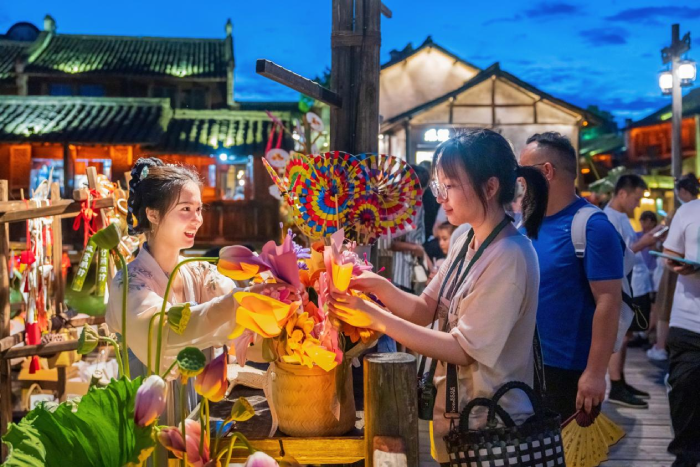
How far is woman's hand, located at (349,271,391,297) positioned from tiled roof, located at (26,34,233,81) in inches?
730

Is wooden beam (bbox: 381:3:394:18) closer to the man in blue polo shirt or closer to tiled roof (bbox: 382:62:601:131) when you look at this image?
the man in blue polo shirt

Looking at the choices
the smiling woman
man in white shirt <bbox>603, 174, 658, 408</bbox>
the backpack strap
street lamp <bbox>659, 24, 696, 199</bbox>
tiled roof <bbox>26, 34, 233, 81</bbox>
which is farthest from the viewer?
tiled roof <bbox>26, 34, 233, 81</bbox>

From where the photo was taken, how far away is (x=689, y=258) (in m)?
3.97

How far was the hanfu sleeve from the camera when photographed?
6.14ft

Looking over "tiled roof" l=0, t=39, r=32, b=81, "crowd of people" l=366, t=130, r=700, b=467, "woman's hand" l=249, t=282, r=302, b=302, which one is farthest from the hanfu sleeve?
"tiled roof" l=0, t=39, r=32, b=81

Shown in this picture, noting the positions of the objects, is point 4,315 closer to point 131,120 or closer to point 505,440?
point 505,440

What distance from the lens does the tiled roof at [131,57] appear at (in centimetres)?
1925

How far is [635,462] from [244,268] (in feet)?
14.5

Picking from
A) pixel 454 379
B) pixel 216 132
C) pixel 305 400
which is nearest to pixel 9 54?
pixel 216 132

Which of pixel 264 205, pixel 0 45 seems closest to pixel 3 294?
pixel 264 205

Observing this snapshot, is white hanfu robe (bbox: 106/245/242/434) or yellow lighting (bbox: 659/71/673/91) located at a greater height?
yellow lighting (bbox: 659/71/673/91)

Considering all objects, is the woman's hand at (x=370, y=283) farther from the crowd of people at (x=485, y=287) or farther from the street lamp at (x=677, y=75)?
the street lamp at (x=677, y=75)

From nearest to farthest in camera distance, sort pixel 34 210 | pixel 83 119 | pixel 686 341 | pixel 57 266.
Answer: pixel 686 341 < pixel 34 210 < pixel 57 266 < pixel 83 119

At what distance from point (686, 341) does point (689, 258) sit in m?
0.51
